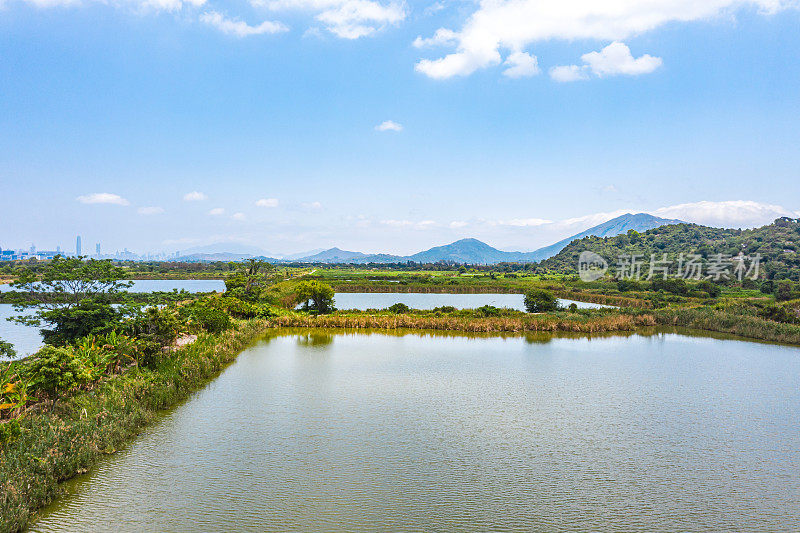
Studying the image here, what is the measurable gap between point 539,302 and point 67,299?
29.6 meters

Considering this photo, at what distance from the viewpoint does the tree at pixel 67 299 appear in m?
14.2

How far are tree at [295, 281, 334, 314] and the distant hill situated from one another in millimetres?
52482

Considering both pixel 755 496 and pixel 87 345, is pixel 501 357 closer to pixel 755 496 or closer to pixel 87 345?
pixel 755 496

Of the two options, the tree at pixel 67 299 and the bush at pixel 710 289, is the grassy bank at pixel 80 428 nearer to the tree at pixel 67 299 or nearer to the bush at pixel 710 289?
the tree at pixel 67 299

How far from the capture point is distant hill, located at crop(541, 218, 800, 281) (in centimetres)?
6116

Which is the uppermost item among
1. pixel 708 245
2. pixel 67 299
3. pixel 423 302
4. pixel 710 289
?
pixel 708 245

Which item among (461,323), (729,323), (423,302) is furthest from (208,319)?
(729,323)

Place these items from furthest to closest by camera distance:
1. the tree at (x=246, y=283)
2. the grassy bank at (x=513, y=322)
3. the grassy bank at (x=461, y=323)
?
the tree at (x=246, y=283)
the grassy bank at (x=461, y=323)
the grassy bank at (x=513, y=322)

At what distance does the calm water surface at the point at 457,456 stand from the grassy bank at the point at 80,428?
340mm

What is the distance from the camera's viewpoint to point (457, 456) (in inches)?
363

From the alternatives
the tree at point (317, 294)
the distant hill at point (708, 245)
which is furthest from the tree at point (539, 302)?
the distant hill at point (708, 245)

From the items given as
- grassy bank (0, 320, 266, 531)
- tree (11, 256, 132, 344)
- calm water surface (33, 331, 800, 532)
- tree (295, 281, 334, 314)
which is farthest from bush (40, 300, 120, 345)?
tree (295, 281, 334, 314)

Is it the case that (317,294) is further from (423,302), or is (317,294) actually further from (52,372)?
(52,372)

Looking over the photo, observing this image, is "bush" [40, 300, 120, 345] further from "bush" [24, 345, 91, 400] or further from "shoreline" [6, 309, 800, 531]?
"bush" [24, 345, 91, 400]
